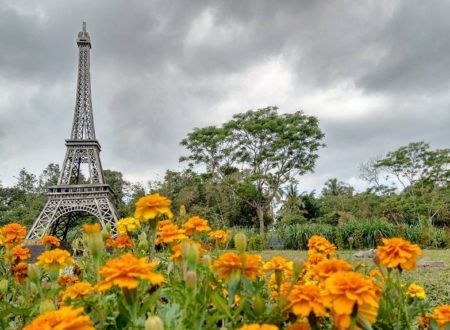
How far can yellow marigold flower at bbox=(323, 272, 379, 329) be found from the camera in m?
0.60

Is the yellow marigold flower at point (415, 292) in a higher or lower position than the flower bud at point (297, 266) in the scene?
lower

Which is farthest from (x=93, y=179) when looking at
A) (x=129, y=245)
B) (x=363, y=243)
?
(x=129, y=245)

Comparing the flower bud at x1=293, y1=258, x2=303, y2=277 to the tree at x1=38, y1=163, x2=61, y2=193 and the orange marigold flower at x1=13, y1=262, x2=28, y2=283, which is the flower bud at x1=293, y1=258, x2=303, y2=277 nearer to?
the orange marigold flower at x1=13, y1=262, x2=28, y2=283

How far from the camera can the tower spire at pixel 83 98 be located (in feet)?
56.5

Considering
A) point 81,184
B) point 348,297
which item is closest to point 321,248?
point 348,297

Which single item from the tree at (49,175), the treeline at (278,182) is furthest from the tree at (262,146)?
the tree at (49,175)

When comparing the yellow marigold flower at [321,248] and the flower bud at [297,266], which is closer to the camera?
the flower bud at [297,266]

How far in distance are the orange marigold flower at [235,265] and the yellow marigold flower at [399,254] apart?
0.99 feet

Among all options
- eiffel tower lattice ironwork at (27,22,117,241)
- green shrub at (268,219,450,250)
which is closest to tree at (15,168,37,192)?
eiffel tower lattice ironwork at (27,22,117,241)

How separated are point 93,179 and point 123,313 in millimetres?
16699

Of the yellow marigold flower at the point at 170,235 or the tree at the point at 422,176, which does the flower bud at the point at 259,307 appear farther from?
the tree at the point at 422,176

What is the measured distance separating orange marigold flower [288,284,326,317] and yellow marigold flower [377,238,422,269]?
27cm

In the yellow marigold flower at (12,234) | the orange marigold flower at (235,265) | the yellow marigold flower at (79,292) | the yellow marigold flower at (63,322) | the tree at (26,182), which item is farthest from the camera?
the tree at (26,182)

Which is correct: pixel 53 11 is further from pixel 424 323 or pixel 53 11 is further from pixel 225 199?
pixel 225 199
